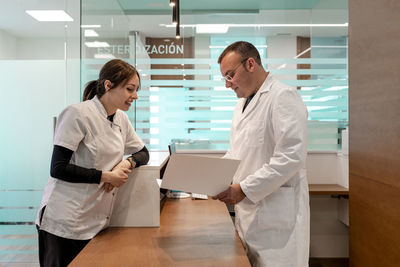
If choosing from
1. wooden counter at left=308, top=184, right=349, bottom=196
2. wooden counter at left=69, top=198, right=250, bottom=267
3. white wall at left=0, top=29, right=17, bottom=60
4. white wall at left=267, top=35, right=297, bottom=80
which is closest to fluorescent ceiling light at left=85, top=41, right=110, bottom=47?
wooden counter at left=69, top=198, right=250, bottom=267

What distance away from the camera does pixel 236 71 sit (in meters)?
1.52

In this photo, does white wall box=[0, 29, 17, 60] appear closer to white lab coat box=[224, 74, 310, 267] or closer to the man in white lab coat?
the man in white lab coat

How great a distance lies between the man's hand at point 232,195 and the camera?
1.37 m

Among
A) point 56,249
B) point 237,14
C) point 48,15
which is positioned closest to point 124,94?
point 56,249

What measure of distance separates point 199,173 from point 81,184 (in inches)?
20.8

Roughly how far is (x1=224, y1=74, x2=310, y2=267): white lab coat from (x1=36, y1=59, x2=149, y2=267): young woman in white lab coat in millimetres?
601

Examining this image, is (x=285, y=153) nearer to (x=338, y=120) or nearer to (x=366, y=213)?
(x=366, y=213)

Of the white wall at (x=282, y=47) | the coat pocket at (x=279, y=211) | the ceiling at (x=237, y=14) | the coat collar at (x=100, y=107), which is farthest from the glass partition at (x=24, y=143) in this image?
the coat pocket at (x=279, y=211)

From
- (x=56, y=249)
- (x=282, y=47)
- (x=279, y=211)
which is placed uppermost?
(x=282, y=47)

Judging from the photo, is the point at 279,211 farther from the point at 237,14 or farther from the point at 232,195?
the point at 237,14

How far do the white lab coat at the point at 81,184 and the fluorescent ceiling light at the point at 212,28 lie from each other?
6.34ft

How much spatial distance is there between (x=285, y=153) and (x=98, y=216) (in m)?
0.91

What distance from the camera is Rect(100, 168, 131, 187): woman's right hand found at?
1.33m

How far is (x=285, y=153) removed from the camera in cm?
131
